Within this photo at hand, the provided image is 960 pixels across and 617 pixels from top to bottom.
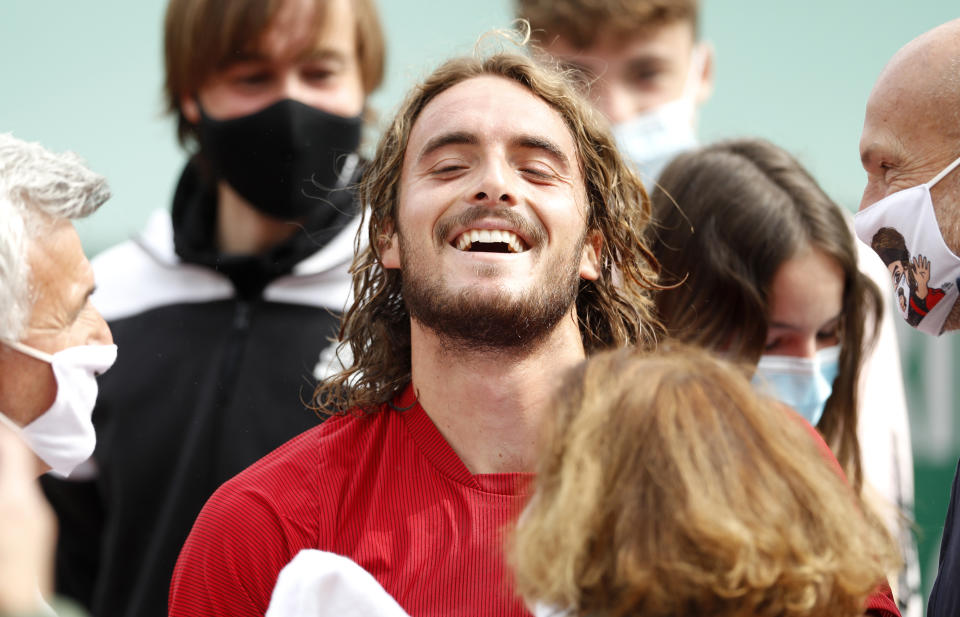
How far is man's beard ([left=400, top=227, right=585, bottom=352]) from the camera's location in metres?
2.70

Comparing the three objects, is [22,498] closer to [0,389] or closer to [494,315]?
[0,389]

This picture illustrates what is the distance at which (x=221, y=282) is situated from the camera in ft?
12.7

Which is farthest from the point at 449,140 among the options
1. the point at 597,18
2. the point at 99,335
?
the point at 597,18

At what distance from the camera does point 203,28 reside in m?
3.91

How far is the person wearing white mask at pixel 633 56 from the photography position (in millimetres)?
4879

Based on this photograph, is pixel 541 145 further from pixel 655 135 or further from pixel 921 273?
pixel 655 135

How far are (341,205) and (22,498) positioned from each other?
2248mm

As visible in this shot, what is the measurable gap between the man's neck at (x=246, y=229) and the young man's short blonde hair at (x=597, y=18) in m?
1.54

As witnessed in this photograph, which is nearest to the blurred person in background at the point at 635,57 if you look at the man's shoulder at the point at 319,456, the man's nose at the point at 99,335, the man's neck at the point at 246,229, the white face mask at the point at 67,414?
the man's neck at the point at 246,229

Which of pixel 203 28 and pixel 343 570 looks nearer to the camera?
pixel 343 570

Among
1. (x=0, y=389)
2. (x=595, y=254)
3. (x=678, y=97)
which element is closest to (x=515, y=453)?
(x=595, y=254)

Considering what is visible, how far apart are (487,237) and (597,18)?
241 cm

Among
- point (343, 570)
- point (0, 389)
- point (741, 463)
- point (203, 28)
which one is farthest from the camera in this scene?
point (203, 28)

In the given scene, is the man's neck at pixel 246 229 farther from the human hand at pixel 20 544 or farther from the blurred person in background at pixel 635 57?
the human hand at pixel 20 544
